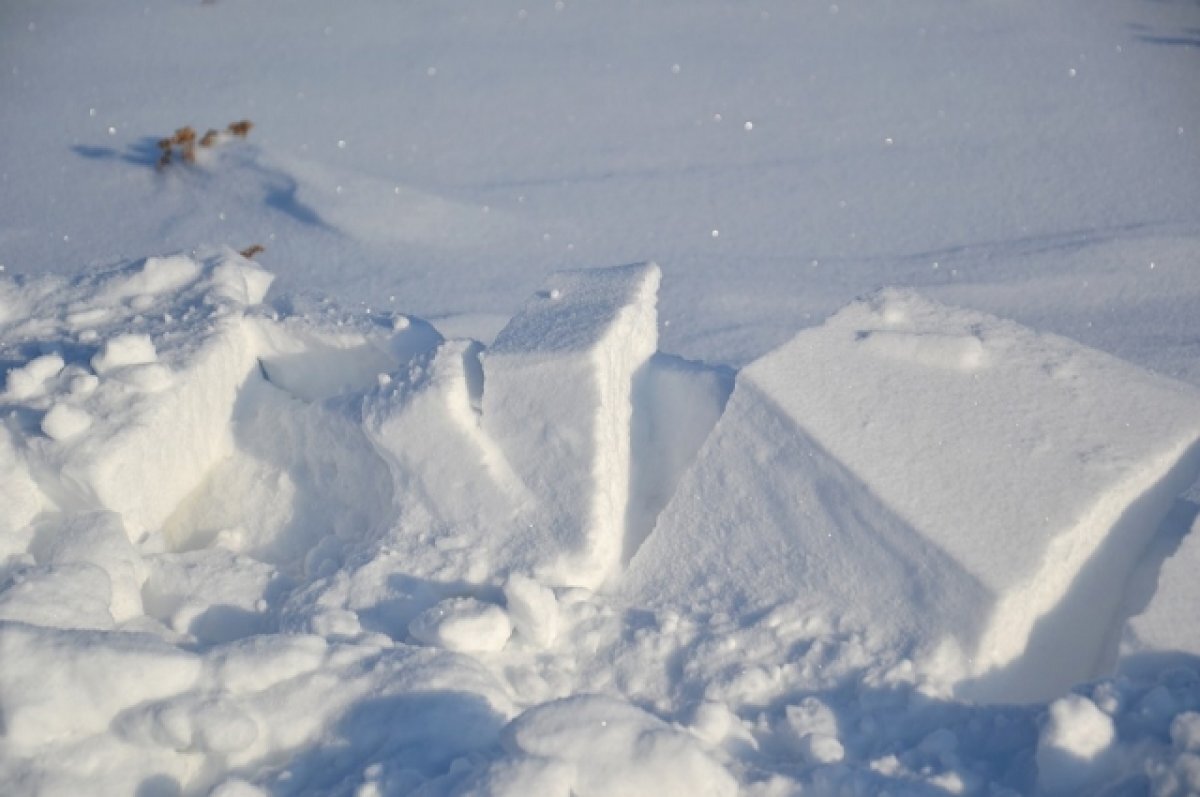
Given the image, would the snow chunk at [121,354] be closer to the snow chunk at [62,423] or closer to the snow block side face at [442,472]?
the snow chunk at [62,423]

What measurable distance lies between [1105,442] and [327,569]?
1.60m

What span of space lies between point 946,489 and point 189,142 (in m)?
4.89

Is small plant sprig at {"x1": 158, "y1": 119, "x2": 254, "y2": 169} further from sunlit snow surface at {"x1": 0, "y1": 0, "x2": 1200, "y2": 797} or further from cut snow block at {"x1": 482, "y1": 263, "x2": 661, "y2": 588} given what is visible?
cut snow block at {"x1": 482, "y1": 263, "x2": 661, "y2": 588}

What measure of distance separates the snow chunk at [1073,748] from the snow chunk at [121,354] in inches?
83.0

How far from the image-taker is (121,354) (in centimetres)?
259

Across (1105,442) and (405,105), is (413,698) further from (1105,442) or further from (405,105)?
(405,105)

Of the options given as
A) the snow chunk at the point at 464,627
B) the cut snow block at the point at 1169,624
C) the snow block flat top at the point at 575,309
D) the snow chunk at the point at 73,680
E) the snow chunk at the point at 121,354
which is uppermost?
the snow block flat top at the point at 575,309

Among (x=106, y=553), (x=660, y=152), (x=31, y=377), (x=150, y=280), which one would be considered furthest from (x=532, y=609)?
(x=660, y=152)

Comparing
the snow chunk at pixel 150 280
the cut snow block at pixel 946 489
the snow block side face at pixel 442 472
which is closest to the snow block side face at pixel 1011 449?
the cut snow block at pixel 946 489

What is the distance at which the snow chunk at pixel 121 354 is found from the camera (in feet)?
8.48

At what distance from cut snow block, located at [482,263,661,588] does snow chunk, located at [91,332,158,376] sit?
904 mm

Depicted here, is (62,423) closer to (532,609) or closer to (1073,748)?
(532,609)

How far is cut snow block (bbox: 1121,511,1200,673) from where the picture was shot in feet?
5.75

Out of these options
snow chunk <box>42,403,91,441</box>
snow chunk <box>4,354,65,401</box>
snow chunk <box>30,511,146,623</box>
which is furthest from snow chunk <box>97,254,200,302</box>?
snow chunk <box>30,511,146,623</box>
